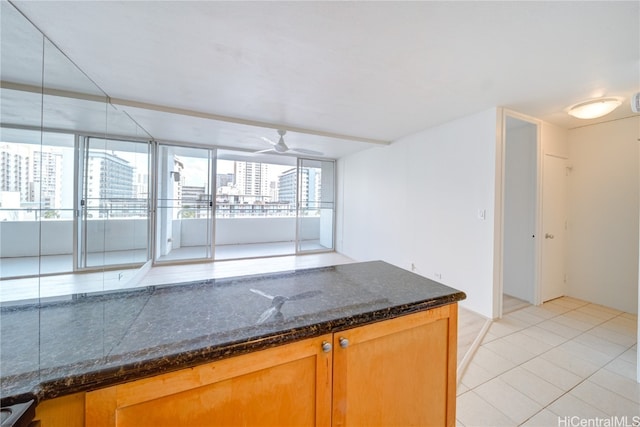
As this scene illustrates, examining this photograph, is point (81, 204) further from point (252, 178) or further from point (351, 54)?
point (252, 178)

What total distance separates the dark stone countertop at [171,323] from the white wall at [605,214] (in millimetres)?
3544

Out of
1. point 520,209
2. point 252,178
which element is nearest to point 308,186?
point 252,178

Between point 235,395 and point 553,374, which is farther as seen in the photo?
point 553,374

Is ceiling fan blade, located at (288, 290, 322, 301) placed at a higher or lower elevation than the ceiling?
lower

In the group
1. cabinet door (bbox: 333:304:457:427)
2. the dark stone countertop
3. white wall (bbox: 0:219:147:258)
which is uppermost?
white wall (bbox: 0:219:147:258)

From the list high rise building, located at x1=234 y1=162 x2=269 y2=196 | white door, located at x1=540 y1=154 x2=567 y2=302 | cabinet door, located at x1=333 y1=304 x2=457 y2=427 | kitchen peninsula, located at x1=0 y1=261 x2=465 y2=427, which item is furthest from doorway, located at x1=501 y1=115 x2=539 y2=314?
high rise building, located at x1=234 y1=162 x2=269 y2=196

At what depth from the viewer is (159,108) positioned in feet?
9.63

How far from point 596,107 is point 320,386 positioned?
3586 mm

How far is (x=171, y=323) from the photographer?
0.79 metres

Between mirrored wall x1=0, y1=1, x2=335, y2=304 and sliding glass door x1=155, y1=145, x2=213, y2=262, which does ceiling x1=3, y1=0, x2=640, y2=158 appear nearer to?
mirrored wall x1=0, y1=1, x2=335, y2=304

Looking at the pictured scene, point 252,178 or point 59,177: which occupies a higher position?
point 252,178

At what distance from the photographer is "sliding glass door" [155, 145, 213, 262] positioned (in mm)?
4867

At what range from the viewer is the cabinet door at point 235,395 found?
0.57 metres

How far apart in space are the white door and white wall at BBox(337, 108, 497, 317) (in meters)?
1.07
